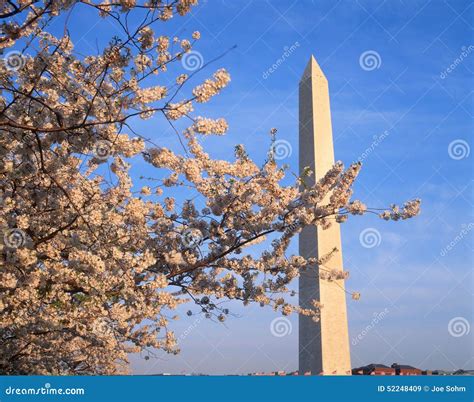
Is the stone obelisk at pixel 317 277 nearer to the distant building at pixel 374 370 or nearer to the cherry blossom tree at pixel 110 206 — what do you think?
the distant building at pixel 374 370

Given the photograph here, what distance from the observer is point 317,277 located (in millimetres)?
15508

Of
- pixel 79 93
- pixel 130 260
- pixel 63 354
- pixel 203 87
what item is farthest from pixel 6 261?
pixel 63 354

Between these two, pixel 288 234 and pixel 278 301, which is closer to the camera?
pixel 288 234

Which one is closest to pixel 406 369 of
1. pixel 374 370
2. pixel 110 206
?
pixel 374 370

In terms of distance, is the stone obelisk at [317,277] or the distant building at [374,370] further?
the distant building at [374,370]

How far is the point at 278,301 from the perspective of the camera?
8.64 metres

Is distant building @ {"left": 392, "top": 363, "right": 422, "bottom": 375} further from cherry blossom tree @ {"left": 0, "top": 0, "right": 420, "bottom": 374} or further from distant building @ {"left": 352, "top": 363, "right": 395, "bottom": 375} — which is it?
cherry blossom tree @ {"left": 0, "top": 0, "right": 420, "bottom": 374}

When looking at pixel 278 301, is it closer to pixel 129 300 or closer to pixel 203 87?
pixel 129 300

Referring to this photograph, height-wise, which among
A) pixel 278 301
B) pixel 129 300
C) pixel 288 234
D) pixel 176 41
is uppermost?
pixel 176 41

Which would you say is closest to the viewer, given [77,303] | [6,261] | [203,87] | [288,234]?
[203,87]

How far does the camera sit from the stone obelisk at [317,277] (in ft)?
52.4

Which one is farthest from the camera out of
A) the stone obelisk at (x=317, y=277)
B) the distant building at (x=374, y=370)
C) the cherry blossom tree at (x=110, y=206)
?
the distant building at (x=374, y=370)

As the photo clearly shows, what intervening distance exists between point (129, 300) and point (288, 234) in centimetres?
248

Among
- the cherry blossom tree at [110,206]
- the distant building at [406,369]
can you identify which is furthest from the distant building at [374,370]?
the cherry blossom tree at [110,206]
